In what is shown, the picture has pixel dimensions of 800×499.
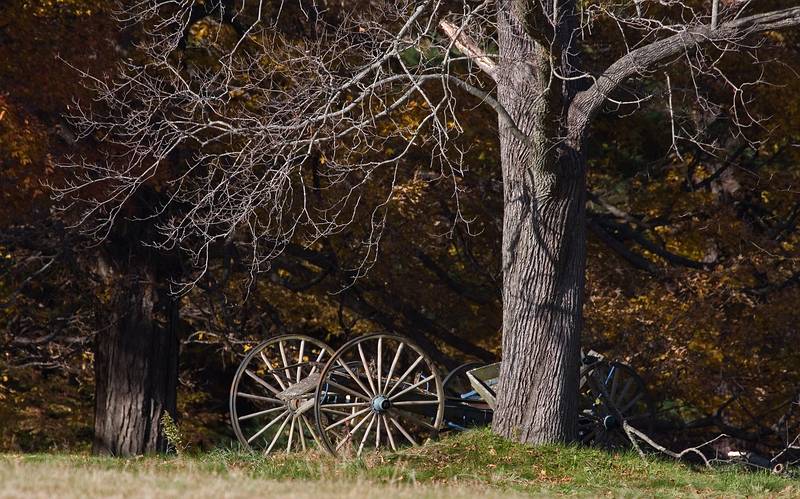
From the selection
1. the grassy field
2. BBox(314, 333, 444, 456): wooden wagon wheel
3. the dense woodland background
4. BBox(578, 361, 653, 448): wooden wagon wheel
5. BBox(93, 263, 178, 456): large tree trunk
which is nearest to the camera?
the grassy field

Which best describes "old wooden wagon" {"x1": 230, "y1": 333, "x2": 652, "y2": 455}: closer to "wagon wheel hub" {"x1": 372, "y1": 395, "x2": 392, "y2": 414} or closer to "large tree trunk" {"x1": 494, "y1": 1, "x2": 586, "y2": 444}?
"wagon wheel hub" {"x1": 372, "y1": 395, "x2": 392, "y2": 414}

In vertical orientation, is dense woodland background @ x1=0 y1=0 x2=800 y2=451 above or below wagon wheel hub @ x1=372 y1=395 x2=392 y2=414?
above

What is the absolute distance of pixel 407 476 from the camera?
931 centimetres

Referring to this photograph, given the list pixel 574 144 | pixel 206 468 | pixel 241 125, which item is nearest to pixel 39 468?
pixel 206 468

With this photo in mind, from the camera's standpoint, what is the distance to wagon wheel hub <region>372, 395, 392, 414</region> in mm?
11383

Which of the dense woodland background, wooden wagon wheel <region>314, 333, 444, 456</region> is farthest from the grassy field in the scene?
the dense woodland background

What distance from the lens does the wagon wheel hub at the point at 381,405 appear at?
11.4m

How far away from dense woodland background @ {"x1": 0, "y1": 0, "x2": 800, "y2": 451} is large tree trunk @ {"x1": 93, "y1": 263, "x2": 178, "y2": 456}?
178 mm

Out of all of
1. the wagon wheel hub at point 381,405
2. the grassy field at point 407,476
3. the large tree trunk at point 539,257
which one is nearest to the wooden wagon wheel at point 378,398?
the wagon wheel hub at point 381,405

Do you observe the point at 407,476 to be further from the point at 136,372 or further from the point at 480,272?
the point at 480,272

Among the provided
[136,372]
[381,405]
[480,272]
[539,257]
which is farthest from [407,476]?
[480,272]

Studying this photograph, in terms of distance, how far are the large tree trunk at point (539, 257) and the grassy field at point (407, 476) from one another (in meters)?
0.47

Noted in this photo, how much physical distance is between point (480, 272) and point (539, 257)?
744 cm

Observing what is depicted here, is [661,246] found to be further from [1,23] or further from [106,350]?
[1,23]
